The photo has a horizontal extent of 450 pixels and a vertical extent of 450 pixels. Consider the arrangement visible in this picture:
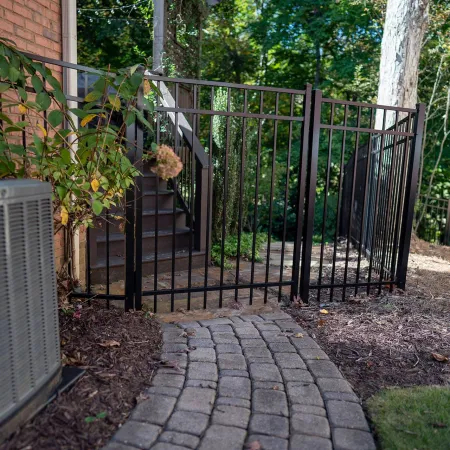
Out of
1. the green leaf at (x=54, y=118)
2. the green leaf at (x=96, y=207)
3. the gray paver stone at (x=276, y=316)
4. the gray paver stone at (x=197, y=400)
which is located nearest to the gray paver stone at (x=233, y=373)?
the gray paver stone at (x=197, y=400)

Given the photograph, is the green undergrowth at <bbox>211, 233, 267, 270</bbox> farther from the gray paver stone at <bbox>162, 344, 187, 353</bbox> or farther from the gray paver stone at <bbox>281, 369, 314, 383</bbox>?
the gray paver stone at <bbox>281, 369, 314, 383</bbox>

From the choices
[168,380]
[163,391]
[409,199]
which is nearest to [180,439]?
[163,391]

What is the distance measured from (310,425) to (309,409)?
5.6 inches

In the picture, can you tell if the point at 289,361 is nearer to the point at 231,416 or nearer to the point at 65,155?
the point at 231,416

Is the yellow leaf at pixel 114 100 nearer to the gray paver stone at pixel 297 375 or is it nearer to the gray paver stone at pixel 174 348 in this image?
the gray paver stone at pixel 174 348

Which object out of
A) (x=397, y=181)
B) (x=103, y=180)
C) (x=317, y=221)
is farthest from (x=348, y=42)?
(x=103, y=180)

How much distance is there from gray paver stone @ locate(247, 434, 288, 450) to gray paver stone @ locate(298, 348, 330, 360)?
0.93 meters

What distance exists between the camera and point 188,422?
208cm

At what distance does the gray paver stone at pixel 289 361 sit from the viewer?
9.02 ft

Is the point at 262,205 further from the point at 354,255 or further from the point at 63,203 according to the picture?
the point at 63,203

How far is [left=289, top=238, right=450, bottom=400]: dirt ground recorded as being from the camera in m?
2.75

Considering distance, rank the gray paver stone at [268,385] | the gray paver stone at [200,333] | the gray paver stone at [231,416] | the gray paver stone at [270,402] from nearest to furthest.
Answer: the gray paver stone at [231,416] < the gray paver stone at [270,402] < the gray paver stone at [268,385] < the gray paver stone at [200,333]

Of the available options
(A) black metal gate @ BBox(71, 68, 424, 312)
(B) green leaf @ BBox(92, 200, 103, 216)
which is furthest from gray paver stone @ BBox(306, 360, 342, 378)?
Answer: (B) green leaf @ BBox(92, 200, 103, 216)

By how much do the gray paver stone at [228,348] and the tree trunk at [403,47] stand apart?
5166mm
